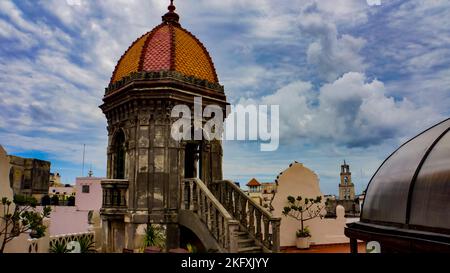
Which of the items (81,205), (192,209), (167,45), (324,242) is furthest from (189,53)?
(81,205)

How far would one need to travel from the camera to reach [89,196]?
3562 cm

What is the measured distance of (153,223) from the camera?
11.9 meters

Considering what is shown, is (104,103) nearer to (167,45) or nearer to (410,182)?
(167,45)

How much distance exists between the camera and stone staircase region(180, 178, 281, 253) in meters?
10.2

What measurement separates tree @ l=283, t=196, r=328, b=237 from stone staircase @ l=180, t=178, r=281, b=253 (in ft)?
19.4

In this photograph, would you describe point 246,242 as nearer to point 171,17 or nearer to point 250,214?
point 250,214

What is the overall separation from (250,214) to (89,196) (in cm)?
2811

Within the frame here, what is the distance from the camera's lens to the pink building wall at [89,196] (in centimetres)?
3503

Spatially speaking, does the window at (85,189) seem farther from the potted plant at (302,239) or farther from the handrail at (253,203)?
the handrail at (253,203)

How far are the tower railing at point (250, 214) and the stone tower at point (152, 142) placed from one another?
0.75m

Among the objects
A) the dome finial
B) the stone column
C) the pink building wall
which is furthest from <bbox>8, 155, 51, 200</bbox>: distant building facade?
the stone column

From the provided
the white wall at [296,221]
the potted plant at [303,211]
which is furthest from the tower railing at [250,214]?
the white wall at [296,221]
